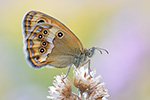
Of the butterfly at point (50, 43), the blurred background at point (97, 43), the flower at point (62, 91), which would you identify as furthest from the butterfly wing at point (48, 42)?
the blurred background at point (97, 43)

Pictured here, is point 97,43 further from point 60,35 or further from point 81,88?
point 81,88

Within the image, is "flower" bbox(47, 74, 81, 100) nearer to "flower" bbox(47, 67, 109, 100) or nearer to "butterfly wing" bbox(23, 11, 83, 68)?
"flower" bbox(47, 67, 109, 100)

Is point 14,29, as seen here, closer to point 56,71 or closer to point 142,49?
point 56,71

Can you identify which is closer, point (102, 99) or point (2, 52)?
point (102, 99)

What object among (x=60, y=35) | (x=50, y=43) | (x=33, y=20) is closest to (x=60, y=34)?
(x=60, y=35)

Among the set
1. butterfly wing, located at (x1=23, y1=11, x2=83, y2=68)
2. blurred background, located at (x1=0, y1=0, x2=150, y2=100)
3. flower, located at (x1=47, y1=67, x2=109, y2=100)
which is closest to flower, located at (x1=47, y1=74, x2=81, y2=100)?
flower, located at (x1=47, y1=67, x2=109, y2=100)

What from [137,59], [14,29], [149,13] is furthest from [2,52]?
[149,13]

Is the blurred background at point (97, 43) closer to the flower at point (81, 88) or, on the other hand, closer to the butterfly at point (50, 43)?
the butterfly at point (50, 43)
